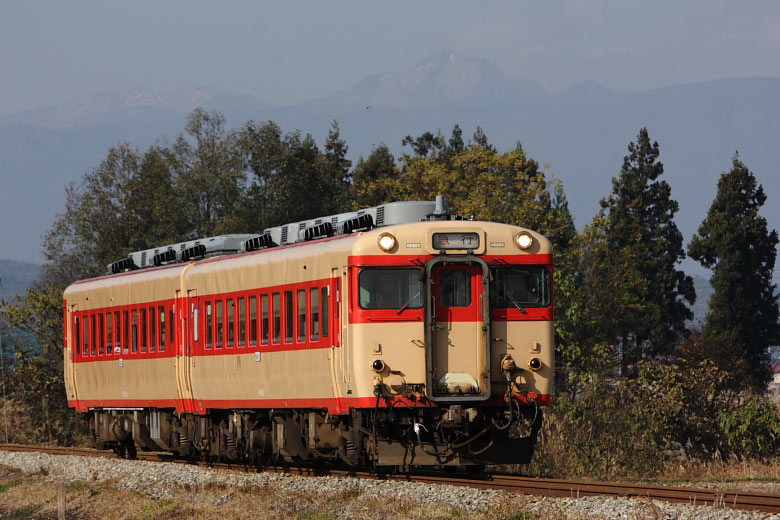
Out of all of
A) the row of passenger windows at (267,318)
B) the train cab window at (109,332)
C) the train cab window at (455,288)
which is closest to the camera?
the train cab window at (455,288)

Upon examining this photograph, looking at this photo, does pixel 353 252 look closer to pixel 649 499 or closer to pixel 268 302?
pixel 268 302

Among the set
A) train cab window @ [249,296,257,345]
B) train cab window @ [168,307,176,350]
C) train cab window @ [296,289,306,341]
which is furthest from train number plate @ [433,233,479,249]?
train cab window @ [168,307,176,350]

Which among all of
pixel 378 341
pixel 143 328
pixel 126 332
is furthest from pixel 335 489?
pixel 126 332

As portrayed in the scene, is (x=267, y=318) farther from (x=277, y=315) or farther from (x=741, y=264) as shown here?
(x=741, y=264)

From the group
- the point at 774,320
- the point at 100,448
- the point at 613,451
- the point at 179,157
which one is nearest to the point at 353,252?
the point at 100,448

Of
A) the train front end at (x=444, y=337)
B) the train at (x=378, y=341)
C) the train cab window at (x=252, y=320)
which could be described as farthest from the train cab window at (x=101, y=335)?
the train front end at (x=444, y=337)

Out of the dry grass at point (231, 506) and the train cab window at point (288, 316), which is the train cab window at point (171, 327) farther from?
the train cab window at point (288, 316)

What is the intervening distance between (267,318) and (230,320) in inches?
60.3

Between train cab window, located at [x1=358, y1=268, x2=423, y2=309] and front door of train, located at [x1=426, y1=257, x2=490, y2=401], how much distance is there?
24cm

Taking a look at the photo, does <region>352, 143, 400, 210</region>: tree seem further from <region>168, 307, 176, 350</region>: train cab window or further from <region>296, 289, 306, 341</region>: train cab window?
<region>296, 289, 306, 341</region>: train cab window

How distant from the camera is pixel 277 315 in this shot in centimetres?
1972

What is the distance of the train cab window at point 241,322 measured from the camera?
20.9m

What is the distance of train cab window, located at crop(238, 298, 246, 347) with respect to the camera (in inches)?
822

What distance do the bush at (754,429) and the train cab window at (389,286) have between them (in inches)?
716
